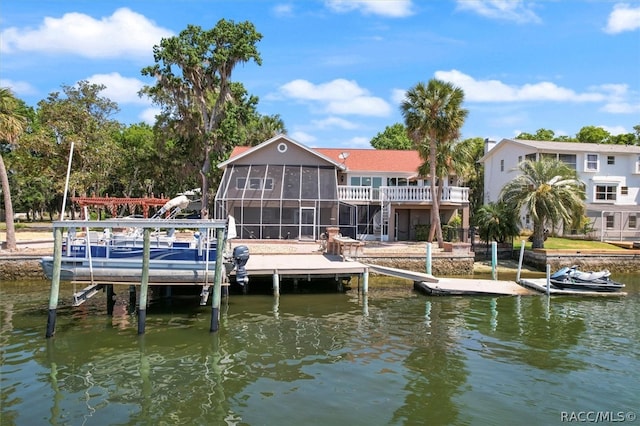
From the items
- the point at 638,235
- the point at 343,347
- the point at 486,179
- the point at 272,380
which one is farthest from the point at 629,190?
the point at 272,380

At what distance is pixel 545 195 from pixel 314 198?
13.3 metres

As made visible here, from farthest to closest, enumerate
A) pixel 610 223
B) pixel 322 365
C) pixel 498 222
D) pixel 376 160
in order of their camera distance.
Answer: pixel 610 223, pixel 376 160, pixel 498 222, pixel 322 365

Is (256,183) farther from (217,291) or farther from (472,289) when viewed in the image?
(217,291)

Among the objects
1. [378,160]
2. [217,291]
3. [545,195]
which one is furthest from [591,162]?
[217,291]

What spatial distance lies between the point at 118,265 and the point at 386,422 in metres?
10.6

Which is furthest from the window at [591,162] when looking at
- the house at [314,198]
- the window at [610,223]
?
the house at [314,198]

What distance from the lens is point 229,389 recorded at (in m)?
10.4

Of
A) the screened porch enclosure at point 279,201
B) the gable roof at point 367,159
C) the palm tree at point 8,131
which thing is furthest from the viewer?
the gable roof at point 367,159

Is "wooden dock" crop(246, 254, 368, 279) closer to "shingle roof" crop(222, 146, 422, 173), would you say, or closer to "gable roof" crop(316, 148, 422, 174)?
"shingle roof" crop(222, 146, 422, 173)

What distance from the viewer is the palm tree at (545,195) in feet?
91.7

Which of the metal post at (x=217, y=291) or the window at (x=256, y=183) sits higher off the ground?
the window at (x=256, y=183)

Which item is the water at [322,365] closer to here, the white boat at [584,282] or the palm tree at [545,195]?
the white boat at [584,282]

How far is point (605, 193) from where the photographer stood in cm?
3853

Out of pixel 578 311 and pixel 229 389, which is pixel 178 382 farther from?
pixel 578 311
